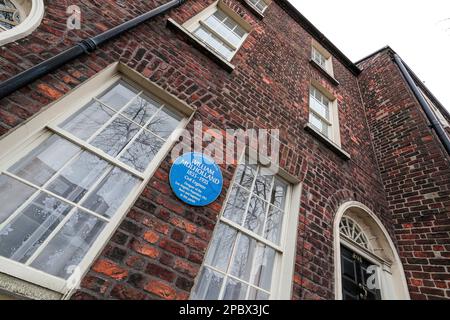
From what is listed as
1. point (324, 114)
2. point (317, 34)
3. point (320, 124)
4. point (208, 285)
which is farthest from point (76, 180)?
point (317, 34)

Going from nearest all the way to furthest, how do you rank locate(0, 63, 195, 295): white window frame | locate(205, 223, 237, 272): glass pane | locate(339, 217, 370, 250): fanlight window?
locate(0, 63, 195, 295): white window frame < locate(205, 223, 237, 272): glass pane < locate(339, 217, 370, 250): fanlight window

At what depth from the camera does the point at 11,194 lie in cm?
178

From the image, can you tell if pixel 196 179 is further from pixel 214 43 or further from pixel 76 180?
pixel 214 43

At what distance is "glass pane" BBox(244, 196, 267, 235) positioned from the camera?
2885 millimetres

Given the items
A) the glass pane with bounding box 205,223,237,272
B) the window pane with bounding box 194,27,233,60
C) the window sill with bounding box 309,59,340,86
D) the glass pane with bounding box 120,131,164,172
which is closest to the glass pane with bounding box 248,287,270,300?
the glass pane with bounding box 205,223,237,272

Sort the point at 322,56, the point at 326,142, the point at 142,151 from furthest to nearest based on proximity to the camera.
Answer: the point at 322,56 < the point at 326,142 < the point at 142,151

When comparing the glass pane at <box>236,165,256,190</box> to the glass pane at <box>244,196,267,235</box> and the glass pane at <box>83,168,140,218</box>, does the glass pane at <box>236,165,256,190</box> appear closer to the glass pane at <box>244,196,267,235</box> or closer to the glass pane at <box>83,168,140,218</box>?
the glass pane at <box>244,196,267,235</box>

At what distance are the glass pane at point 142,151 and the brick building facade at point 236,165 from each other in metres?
0.09

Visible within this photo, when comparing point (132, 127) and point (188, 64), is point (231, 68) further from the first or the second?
point (132, 127)

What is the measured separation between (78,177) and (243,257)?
1864 mm

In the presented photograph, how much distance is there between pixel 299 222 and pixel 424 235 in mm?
2568

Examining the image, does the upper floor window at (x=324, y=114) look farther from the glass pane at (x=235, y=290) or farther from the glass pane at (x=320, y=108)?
the glass pane at (x=235, y=290)

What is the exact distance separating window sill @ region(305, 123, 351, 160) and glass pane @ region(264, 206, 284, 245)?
182 cm
